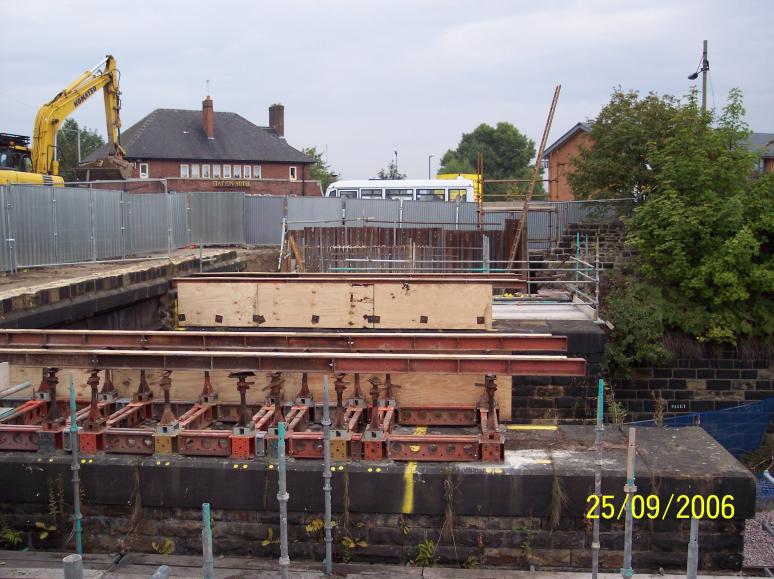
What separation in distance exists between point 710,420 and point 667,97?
42.5 feet

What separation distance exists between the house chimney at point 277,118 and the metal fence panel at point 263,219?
32.9 metres

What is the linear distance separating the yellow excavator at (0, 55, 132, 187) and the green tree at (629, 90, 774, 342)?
1364 cm

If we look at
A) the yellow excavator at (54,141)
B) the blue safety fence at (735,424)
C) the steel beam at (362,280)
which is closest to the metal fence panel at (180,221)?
the yellow excavator at (54,141)

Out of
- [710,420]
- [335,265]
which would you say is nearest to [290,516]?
[710,420]

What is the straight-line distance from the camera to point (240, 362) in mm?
7383

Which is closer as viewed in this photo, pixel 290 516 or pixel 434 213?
pixel 290 516

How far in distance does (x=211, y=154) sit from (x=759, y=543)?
1856 inches

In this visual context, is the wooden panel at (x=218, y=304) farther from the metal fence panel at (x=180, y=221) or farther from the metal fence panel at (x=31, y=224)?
the metal fence panel at (x=180, y=221)

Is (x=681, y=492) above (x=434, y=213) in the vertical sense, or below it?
below

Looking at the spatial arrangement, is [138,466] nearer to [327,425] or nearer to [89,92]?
[327,425]

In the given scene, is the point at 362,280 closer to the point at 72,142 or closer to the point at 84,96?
the point at 84,96

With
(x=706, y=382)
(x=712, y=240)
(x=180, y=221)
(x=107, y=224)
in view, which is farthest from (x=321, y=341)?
(x=180, y=221)

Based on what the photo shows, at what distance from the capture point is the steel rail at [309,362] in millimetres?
7152

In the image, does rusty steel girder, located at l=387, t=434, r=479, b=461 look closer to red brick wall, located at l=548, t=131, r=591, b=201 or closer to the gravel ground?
the gravel ground
